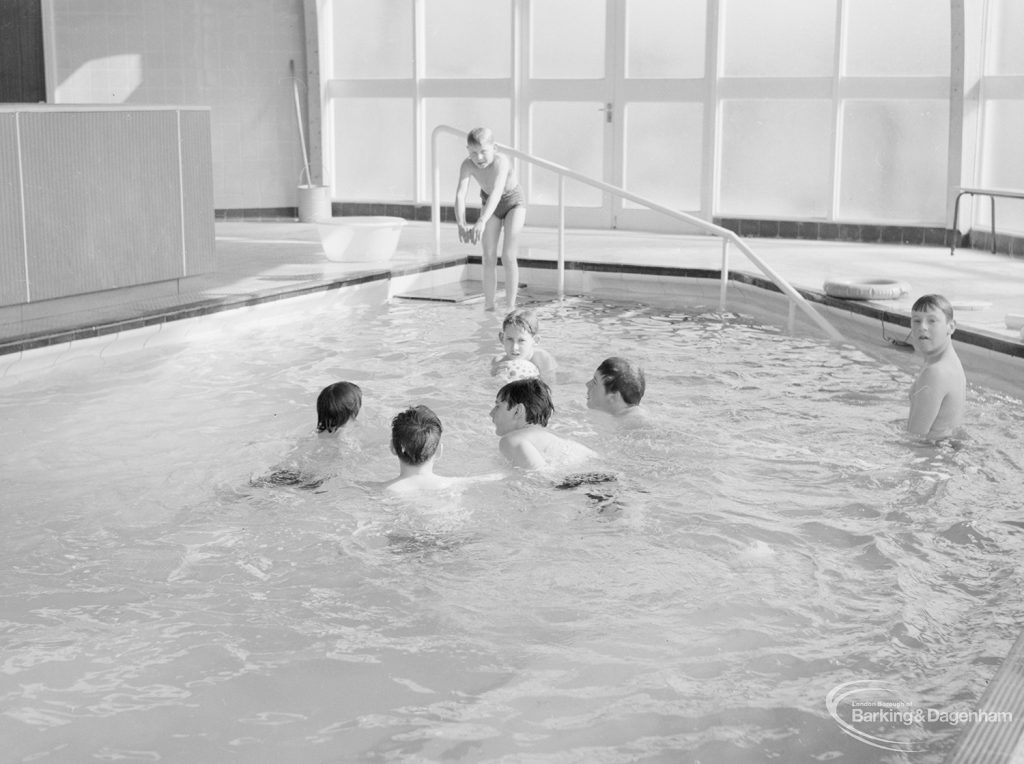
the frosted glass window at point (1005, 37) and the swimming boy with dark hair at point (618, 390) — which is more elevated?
the frosted glass window at point (1005, 37)

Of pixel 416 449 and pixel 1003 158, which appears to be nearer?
pixel 416 449

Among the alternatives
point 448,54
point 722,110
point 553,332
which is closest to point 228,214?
point 448,54

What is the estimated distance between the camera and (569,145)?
1459 centimetres

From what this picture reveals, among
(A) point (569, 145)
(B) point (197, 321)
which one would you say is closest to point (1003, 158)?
(A) point (569, 145)

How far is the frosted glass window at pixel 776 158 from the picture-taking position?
1345 cm

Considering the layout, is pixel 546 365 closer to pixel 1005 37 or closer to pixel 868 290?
pixel 868 290

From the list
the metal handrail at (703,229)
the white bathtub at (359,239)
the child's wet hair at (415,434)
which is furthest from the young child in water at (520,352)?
the white bathtub at (359,239)

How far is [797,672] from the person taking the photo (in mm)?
3785

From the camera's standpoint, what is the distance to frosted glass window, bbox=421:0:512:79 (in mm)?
14664

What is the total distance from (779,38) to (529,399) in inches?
362

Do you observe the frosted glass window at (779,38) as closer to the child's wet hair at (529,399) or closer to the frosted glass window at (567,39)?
the frosted glass window at (567,39)

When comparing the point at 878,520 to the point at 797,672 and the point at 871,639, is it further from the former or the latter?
the point at 797,672

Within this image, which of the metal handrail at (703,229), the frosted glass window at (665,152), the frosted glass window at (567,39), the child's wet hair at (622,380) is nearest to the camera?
the child's wet hair at (622,380)

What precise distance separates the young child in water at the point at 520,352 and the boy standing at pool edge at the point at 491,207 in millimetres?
2271
